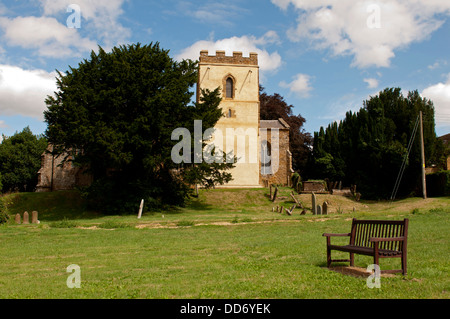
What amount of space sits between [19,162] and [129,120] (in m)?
31.9

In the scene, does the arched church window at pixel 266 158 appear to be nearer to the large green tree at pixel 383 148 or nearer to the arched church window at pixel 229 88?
the large green tree at pixel 383 148

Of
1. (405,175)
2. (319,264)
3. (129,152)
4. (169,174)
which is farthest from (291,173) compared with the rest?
(319,264)

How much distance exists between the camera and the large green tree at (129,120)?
85.9 feet

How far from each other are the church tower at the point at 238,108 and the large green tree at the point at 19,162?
27.1 meters

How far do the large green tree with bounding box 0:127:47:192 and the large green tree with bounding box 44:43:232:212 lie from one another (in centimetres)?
2704

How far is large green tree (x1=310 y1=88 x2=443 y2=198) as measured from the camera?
35.9 meters

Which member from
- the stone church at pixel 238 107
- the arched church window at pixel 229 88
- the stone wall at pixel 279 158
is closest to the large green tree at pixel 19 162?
the stone church at pixel 238 107
